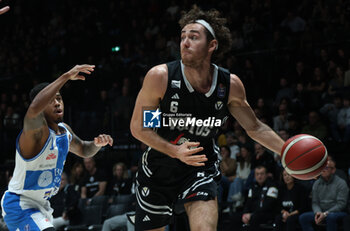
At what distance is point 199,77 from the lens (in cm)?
463

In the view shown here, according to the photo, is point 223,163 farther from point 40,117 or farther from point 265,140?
point 40,117

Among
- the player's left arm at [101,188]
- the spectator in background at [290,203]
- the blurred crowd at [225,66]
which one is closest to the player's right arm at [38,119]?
the spectator in background at [290,203]

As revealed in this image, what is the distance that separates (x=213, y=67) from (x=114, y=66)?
31.6 ft

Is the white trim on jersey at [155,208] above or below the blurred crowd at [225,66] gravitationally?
below

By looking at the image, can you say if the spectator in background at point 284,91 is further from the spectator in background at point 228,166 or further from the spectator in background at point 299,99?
the spectator in background at point 228,166

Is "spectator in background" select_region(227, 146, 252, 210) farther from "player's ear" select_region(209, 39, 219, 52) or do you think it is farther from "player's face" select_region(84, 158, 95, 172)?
"player's ear" select_region(209, 39, 219, 52)

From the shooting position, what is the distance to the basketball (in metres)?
4.43

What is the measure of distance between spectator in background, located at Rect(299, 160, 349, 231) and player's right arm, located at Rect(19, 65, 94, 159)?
5071 mm

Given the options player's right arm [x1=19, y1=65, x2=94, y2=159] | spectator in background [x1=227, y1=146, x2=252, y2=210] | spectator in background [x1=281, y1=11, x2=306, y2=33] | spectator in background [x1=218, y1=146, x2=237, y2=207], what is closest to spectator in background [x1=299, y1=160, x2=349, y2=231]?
spectator in background [x1=227, y1=146, x2=252, y2=210]

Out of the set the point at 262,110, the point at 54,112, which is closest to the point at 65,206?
the point at 262,110

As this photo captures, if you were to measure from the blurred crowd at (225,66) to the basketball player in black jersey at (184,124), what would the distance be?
16.0 ft

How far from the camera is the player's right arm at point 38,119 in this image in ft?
14.4

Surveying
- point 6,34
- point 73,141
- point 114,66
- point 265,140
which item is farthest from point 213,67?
point 6,34

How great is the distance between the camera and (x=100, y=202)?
10328 millimetres
